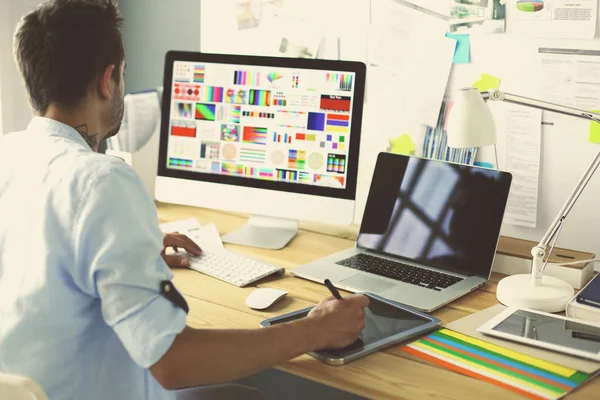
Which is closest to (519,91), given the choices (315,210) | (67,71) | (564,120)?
(564,120)

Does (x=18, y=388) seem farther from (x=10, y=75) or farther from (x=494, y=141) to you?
(x=10, y=75)

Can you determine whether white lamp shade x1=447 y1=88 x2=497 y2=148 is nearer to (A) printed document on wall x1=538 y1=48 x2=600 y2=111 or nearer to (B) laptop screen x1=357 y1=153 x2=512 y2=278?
(B) laptop screen x1=357 y1=153 x2=512 y2=278

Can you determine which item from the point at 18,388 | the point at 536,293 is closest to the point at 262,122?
the point at 536,293

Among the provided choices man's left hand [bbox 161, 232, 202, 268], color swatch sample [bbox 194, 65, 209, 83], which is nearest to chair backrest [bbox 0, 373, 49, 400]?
man's left hand [bbox 161, 232, 202, 268]

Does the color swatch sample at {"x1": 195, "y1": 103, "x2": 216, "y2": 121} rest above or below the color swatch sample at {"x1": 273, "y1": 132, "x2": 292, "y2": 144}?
above

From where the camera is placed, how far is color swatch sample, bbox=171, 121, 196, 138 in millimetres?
2070

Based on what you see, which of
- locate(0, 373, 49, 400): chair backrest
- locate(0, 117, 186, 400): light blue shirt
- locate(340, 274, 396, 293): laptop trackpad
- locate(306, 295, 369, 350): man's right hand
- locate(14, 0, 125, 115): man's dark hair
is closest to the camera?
locate(0, 373, 49, 400): chair backrest

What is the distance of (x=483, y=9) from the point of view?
1.89 meters

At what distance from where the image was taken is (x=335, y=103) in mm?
1907

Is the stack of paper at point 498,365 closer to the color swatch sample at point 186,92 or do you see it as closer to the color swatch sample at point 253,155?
the color swatch sample at point 253,155

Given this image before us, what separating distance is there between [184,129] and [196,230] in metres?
0.28

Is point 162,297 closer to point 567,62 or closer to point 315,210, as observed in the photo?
point 315,210

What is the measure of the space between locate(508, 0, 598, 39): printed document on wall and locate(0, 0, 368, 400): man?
100cm

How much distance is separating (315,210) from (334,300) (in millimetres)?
556
